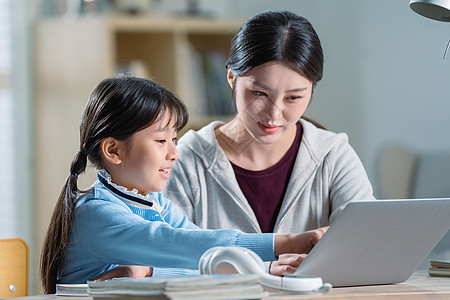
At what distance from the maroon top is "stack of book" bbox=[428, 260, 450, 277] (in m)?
0.40

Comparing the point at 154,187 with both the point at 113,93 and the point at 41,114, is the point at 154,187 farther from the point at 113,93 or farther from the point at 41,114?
the point at 41,114

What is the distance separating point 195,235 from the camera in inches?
46.5

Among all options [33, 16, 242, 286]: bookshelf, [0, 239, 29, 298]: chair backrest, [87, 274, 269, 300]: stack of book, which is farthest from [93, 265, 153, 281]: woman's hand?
[33, 16, 242, 286]: bookshelf

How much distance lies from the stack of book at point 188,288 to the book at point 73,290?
0.18 metres

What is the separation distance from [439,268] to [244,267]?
22.6 inches

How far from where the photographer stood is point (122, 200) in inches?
52.8

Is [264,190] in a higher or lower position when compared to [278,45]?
lower

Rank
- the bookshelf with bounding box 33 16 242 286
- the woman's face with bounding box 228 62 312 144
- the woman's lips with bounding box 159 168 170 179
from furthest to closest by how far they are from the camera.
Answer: the bookshelf with bounding box 33 16 242 286 → the woman's face with bounding box 228 62 312 144 → the woman's lips with bounding box 159 168 170 179

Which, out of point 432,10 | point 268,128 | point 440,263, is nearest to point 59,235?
point 268,128

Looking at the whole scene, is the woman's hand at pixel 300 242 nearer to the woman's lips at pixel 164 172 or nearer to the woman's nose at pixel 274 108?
the woman's lips at pixel 164 172

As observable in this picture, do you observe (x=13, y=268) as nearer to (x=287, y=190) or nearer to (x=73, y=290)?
(x=73, y=290)

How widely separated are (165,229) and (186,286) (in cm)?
26

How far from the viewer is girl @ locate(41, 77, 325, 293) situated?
119 centimetres

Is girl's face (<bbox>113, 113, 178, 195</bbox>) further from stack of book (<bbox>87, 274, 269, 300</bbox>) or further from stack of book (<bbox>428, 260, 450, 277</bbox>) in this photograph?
stack of book (<bbox>428, 260, 450, 277</bbox>)
